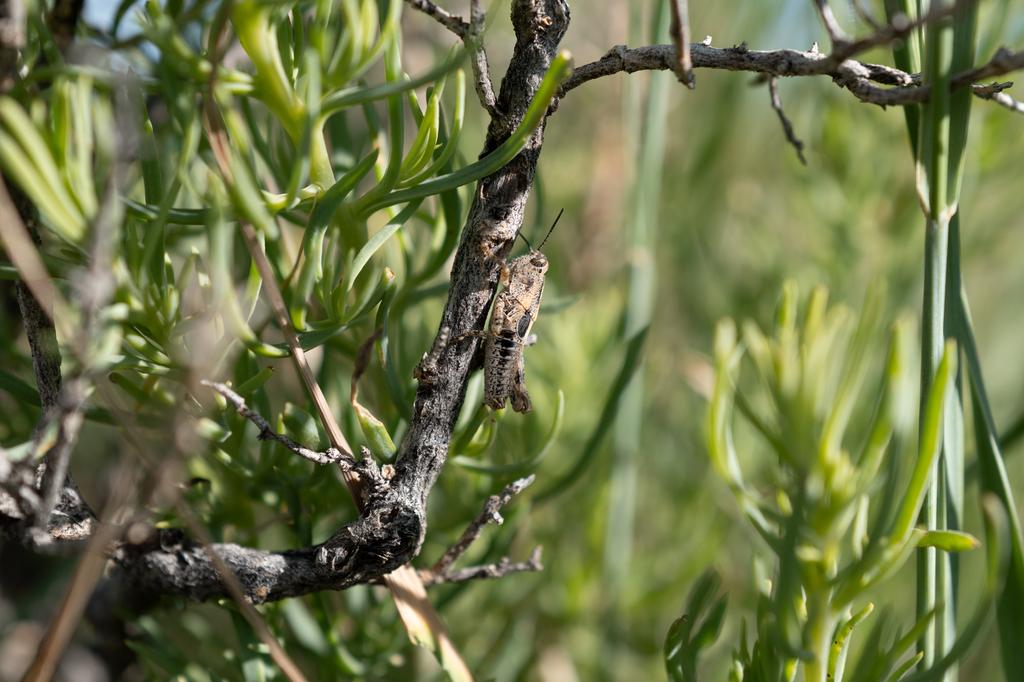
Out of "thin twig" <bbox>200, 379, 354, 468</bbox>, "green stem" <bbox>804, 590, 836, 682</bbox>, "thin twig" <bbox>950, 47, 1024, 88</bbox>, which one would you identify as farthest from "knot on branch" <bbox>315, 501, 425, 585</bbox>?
"thin twig" <bbox>950, 47, 1024, 88</bbox>

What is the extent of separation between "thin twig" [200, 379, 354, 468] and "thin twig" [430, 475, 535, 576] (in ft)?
0.23

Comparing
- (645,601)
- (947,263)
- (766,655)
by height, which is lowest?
(645,601)

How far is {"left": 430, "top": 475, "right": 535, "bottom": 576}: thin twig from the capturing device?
0.34m

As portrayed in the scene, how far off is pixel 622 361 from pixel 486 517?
362 millimetres

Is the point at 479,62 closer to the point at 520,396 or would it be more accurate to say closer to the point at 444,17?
the point at 444,17

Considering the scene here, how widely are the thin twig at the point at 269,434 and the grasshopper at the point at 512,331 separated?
0.24 feet

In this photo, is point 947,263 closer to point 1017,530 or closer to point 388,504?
point 1017,530

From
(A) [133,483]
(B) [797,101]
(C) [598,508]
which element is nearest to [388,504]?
(A) [133,483]

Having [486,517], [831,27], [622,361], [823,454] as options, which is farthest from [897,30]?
[622,361]

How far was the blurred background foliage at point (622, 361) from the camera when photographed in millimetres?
424

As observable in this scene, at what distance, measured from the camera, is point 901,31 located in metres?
0.25

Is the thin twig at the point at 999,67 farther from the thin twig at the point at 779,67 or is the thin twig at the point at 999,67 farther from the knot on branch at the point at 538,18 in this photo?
the knot on branch at the point at 538,18

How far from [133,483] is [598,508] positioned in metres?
0.42

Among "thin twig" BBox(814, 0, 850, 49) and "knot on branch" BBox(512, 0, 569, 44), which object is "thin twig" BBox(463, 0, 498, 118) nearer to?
"knot on branch" BBox(512, 0, 569, 44)
